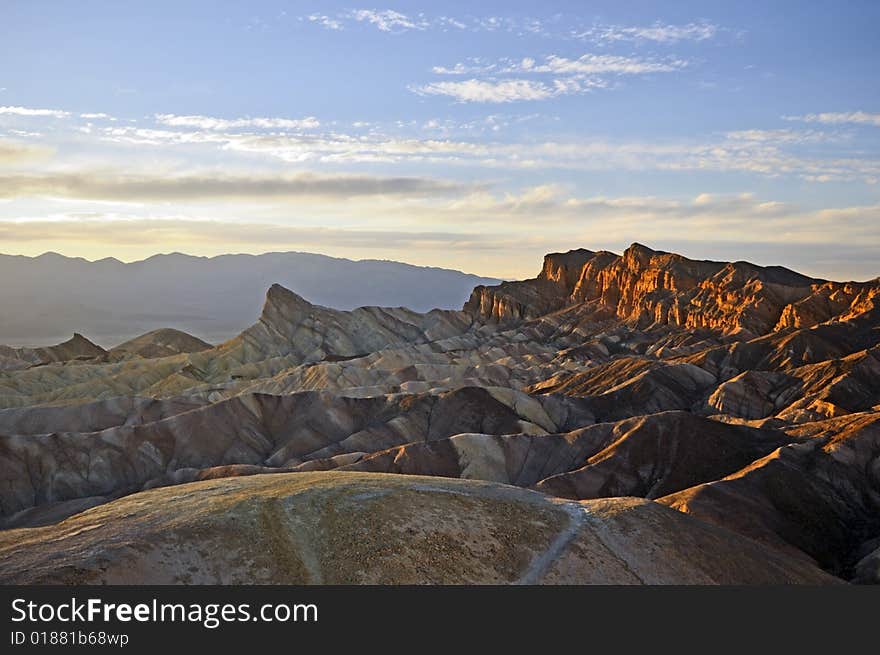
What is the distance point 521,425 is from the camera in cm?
6956

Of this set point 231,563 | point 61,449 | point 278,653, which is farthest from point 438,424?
point 278,653

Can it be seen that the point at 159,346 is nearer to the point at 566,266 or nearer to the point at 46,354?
the point at 46,354

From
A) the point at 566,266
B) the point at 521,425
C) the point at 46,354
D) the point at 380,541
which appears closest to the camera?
the point at 380,541

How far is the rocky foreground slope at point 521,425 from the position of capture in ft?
85.5

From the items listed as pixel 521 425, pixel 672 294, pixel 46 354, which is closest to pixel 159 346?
pixel 46 354

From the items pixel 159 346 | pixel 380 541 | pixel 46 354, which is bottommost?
pixel 46 354

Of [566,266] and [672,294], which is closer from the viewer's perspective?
[672,294]

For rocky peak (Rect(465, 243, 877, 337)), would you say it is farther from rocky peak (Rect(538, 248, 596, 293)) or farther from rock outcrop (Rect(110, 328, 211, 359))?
rock outcrop (Rect(110, 328, 211, 359))

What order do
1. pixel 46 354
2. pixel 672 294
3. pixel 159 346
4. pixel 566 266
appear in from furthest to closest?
pixel 566 266
pixel 159 346
pixel 46 354
pixel 672 294

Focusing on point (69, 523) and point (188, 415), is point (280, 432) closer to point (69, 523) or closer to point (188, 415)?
point (188, 415)

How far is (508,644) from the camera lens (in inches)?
675

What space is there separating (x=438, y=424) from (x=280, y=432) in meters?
14.9

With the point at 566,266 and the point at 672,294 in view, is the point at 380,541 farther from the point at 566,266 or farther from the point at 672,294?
the point at 566,266

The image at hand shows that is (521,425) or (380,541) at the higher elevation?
(380,541)
